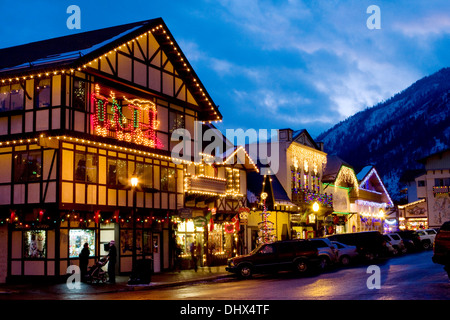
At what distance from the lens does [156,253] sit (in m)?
34.6

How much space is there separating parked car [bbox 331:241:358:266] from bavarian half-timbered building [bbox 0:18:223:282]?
34.2 feet

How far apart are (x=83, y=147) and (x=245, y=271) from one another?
32.0ft

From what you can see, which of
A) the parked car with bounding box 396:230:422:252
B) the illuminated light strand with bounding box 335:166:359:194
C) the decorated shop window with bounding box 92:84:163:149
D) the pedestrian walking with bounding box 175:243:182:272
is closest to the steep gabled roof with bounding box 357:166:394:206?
the illuminated light strand with bounding box 335:166:359:194

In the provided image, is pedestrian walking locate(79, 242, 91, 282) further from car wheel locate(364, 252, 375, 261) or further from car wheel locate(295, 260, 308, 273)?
car wheel locate(364, 252, 375, 261)

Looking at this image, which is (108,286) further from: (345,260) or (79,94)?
(345,260)

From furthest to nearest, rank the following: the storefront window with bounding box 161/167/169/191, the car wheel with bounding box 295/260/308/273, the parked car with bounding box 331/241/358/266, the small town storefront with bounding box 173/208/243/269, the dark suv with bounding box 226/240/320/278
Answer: the small town storefront with bounding box 173/208/243/269
the parked car with bounding box 331/241/358/266
the storefront window with bounding box 161/167/169/191
the car wheel with bounding box 295/260/308/273
the dark suv with bounding box 226/240/320/278

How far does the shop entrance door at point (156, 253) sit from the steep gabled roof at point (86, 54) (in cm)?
873

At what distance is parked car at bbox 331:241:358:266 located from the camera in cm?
3625

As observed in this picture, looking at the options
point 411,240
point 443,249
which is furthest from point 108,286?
point 411,240

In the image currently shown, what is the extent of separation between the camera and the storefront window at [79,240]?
28.6 metres

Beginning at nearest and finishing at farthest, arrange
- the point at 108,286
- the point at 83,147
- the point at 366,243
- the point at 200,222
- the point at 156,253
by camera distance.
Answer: the point at 108,286, the point at 83,147, the point at 156,253, the point at 200,222, the point at 366,243
